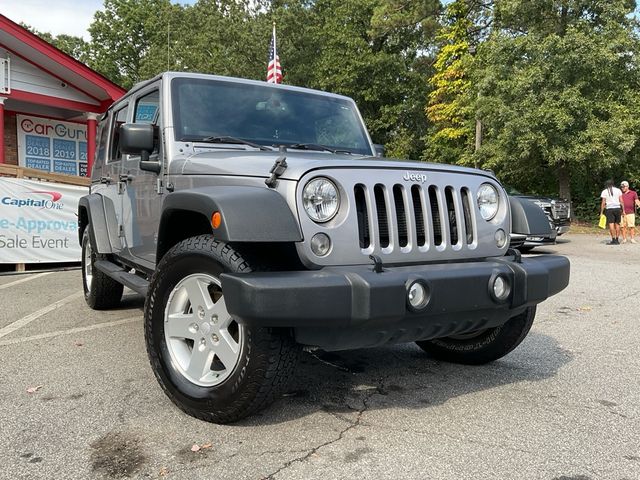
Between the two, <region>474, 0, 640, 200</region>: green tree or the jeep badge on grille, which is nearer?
the jeep badge on grille

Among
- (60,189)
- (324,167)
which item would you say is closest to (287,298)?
(324,167)

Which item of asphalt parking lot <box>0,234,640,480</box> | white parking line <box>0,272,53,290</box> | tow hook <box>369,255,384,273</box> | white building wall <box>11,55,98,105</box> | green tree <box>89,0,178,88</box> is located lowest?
asphalt parking lot <box>0,234,640,480</box>

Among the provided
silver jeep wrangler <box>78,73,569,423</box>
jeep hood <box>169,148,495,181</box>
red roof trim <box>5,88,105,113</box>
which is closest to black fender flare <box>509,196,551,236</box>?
silver jeep wrangler <box>78,73,569,423</box>

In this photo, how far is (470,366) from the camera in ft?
12.7

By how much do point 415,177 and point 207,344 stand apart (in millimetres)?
1376

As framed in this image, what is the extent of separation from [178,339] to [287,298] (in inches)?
37.5

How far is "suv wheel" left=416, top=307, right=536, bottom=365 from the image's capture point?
11.7 feet

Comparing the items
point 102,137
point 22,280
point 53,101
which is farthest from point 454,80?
point 102,137

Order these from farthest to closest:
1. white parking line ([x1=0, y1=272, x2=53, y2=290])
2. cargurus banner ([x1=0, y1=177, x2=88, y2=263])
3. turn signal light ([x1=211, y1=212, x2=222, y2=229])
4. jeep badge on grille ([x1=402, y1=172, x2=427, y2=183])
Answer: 1. cargurus banner ([x1=0, y1=177, x2=88, y2=263])
2. white parking line ([x1=0, y1=272, x2=53, y2=290])
3. jeep badge on grille ([x1=402, y1=172, x2=427, y2=183])
4. turn signal light ([x1=211, y1=212, x2=222, y2=229])

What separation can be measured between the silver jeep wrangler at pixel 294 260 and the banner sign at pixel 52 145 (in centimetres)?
1289

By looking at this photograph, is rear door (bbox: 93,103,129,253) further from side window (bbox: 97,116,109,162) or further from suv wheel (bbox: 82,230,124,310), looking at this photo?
suv wheel (bbox: 82,230,124,310)

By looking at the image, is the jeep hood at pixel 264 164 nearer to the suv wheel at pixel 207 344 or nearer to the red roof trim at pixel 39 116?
the suv wheel at pixel 207 344

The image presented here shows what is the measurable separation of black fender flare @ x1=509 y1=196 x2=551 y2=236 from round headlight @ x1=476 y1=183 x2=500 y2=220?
7.5 inches

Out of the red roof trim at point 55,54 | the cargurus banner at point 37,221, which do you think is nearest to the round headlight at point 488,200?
the cargurus banner at point 37,221
